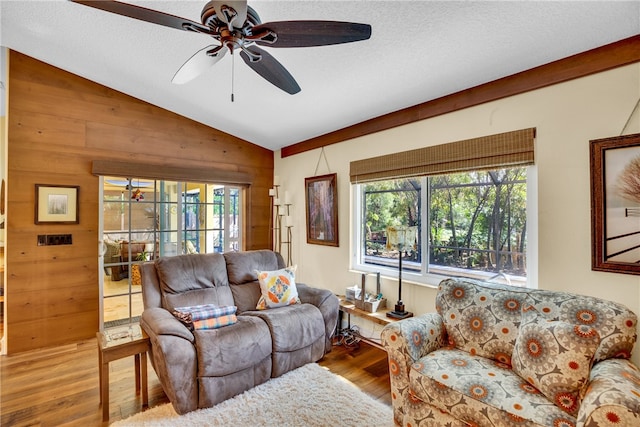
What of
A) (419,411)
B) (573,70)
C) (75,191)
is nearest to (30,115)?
(75,191)

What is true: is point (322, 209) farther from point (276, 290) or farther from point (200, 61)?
point (200, 61)

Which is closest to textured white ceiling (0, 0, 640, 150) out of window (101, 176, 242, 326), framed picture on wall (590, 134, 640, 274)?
→ framed picture on wall (590, 134, 640, 274)

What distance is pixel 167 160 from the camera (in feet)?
12.8

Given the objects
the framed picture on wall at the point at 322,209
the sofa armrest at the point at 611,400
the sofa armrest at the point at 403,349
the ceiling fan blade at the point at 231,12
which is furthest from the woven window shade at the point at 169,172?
the sofa armrest at the point at 611,400

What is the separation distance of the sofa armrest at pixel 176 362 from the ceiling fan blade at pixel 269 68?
1777 mm

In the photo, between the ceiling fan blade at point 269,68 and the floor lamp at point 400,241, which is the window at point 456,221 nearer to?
the floor lamp at point 400,241

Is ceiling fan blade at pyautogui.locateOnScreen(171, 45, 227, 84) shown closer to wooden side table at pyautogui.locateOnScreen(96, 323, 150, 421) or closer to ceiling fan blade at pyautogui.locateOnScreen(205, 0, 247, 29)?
ceiling fan blade at pyautogui.locateOnScreen(205, 0, 247, 29)

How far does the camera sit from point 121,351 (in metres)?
2.06

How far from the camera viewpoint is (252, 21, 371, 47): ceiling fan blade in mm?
1401

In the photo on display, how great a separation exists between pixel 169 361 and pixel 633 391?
2376mm

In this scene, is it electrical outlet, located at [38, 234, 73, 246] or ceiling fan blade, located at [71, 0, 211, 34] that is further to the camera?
electrical outlet, located at [38, 234, 73, 246]

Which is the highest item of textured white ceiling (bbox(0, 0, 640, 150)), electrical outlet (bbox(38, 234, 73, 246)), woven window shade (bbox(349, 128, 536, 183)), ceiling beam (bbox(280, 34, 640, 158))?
textured white ceiling (bbox(0, 0, 640, 150))

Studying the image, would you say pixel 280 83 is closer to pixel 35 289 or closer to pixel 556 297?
pixel 556 297

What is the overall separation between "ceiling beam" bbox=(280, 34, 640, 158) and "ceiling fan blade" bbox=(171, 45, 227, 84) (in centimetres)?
186
